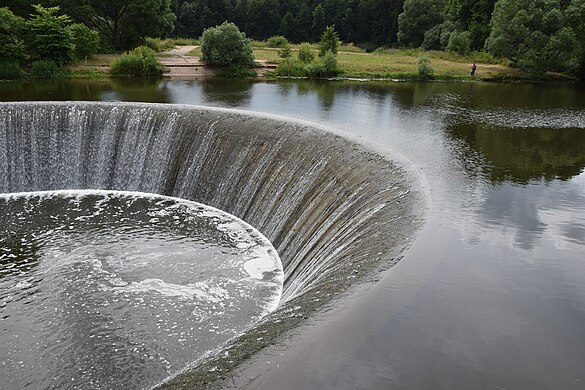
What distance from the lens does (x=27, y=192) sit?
17.0m

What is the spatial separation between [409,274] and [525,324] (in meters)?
1.63

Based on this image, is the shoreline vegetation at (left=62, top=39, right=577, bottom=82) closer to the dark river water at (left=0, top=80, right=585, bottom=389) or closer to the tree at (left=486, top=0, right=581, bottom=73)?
the tree at (left=486, top=0, right=581, bottom=73)

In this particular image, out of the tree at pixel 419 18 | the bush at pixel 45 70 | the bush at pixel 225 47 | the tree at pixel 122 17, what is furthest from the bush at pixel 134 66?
the tree at pixel 419 18

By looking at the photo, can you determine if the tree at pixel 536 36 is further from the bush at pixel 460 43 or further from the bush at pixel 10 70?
the bush at pixel 10 70

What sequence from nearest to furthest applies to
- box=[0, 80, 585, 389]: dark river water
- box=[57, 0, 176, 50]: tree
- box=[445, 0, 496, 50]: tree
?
box=[0, 80, 585, 389]: dark river water → box=[57, 0, 176, 50]: tree → box=[445, 0, 496, 50]: tree

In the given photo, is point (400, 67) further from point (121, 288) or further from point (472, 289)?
point (472, 289)

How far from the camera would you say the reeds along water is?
31.7 feet

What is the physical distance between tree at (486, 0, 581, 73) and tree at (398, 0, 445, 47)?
19.1 metres

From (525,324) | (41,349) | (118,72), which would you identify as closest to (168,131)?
(41,349)

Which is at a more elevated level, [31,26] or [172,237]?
[31,26]

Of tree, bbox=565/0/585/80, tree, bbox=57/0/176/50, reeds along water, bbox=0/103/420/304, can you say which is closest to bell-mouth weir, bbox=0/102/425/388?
reeds along water, bbox=0/103/420/304

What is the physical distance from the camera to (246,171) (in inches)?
587

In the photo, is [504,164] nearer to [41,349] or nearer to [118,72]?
[41,349]

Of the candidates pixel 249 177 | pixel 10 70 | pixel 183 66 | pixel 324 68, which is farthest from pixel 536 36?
pixel 10 70
